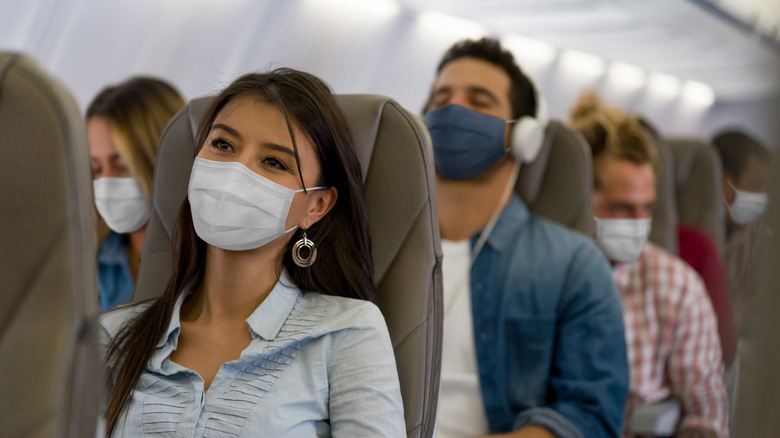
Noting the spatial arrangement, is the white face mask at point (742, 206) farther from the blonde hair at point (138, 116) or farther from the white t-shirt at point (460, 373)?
the blonde hair at point (138, 116)

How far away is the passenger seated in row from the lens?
4.53ft

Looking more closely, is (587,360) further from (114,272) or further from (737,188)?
(737,188)

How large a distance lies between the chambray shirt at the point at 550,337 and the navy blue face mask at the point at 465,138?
0.96ft

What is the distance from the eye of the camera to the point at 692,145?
11.9 ft

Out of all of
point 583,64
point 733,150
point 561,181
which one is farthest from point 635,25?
point 561,181

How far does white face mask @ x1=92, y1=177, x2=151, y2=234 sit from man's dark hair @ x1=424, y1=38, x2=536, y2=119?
95cm

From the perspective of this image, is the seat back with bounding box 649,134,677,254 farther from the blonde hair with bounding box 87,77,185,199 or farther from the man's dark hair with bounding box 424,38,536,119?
the blonde hair with bounding box 87,77,185,199

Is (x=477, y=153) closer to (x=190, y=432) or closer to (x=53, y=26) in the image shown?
(x=190, y=432)

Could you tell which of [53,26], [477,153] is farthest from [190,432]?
[53,26]

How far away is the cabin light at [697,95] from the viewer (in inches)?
576

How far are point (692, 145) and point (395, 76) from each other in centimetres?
480

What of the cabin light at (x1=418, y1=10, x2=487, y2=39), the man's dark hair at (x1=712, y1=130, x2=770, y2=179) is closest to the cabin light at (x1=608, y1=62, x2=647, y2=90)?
the cabin light at (x1=418, y1=10, x2=487, y2=39)

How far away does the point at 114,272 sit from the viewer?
2279 millimetres

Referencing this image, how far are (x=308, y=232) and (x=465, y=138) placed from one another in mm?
807
